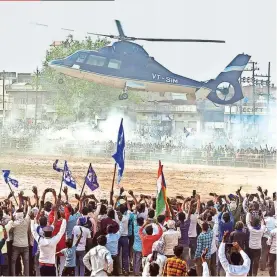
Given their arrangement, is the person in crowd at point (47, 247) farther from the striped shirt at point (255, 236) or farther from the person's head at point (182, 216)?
the striped shirt at point (255, 236)

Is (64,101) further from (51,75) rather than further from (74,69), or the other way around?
(74,69)

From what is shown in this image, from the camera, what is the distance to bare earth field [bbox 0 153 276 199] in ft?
84.3

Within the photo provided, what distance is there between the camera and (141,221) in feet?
35.6

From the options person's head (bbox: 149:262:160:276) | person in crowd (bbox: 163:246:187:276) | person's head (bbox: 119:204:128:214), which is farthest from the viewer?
person's head (bbox: 119:204:128:214)

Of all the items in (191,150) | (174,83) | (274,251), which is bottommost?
(274,251)

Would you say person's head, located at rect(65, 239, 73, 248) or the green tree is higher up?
the green tree

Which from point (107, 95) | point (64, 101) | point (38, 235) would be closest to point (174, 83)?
point (107, 95)

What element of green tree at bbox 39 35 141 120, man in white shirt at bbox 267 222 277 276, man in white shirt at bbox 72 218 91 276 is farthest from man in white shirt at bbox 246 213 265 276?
green tree at bbox 39 35 141 120

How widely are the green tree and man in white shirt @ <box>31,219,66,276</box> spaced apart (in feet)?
78.4

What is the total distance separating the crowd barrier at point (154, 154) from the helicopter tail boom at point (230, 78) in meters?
4.26

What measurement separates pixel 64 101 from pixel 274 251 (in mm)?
25710

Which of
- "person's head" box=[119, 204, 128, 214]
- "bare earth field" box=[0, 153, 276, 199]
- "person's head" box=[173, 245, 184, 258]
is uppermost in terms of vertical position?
"bare earth field" box=[0, 153, 276, 199]

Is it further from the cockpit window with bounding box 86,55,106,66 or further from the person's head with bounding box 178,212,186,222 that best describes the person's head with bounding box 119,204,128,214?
the cockpit window with bounding box 86,55,106,66

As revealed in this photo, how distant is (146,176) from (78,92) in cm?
768
